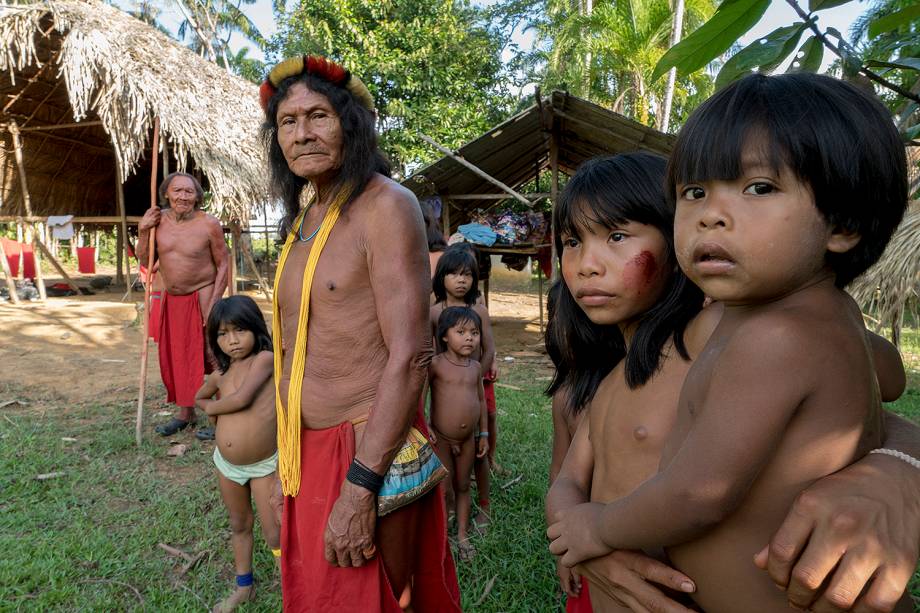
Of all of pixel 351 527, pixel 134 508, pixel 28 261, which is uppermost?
pixel 351 527

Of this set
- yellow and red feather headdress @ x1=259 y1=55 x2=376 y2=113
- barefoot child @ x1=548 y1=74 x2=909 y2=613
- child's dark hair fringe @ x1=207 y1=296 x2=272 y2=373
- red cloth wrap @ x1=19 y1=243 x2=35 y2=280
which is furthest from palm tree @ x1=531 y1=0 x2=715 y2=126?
red cloth wrap @ x1=19 y1=243 x2=35 y2=280

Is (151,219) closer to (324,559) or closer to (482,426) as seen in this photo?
(482,426)

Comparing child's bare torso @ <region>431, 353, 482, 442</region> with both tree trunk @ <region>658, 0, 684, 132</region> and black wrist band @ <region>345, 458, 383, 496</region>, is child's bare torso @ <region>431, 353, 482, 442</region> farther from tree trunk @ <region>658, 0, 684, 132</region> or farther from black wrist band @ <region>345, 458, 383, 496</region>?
tree trunk @ <region>658, 0, 684, 132</region>

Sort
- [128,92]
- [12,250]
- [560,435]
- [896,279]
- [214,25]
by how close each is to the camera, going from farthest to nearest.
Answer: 1. [214,25]
2. [12,250]
3. [128,92]
4. [896,279]
5. [560,435]

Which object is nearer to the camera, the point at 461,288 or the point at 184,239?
the point at 461,288

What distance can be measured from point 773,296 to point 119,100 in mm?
7887

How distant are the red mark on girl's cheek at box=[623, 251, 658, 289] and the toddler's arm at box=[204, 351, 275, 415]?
190 centimetres

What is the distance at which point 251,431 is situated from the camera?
2506 mm

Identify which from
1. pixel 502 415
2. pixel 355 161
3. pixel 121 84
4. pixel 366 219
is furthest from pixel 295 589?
Result: pixel 121 84

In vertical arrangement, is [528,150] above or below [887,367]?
above

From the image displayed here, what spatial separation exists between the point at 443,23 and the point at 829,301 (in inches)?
524

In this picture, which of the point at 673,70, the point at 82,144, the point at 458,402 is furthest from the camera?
the point at 82,144

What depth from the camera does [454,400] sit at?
2.95 meters

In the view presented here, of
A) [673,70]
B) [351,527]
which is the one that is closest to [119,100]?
[351,527]
